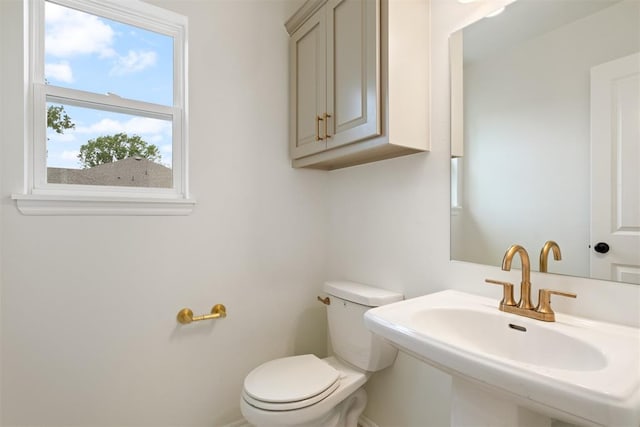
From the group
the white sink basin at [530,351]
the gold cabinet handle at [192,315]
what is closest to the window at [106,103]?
the gold cabinet handle at [192,315]

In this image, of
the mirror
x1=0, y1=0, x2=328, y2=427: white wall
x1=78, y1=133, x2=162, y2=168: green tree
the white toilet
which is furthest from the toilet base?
x1=78, y1=133, x2=162, y2=168: green tree

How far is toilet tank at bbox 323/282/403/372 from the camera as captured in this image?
140cm

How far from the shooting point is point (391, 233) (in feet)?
4.95

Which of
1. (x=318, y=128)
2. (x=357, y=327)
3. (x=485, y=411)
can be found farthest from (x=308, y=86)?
(x=485, y=411)

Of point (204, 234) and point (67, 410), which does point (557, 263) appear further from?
point (67, 410)

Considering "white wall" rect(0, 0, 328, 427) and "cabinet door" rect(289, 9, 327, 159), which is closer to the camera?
"white wall" rect(0, 0, 328, 427)

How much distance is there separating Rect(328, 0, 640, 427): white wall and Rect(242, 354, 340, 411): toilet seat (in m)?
0.37

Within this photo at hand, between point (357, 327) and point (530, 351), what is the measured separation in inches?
29.3

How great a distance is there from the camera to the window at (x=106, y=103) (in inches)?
50.0

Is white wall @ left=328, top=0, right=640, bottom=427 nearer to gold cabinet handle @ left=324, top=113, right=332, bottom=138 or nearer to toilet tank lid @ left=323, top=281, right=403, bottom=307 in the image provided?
toilet tank lid @ left=323, top=281, right=403, bottom=307

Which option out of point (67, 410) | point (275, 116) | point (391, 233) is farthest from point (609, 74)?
point (67, 410)

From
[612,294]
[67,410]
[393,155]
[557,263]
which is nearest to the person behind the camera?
[612,294]

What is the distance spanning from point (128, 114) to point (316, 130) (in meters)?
0.92

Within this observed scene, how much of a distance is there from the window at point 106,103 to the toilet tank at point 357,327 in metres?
0.94
